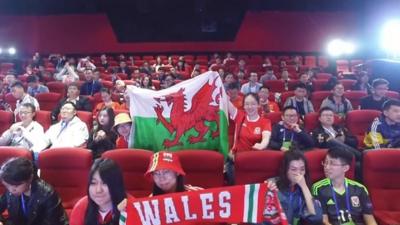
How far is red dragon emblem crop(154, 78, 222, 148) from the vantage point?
454 centimetres

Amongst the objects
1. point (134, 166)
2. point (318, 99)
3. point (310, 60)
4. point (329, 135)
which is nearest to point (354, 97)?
point (318, 99)

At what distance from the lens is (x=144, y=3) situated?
17203 mm

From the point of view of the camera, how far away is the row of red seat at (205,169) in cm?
390

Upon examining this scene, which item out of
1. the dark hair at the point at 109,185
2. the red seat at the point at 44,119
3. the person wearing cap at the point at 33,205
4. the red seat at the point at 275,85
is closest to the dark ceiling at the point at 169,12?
the red seat at the point at 275,85

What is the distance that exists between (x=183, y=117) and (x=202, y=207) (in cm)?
204

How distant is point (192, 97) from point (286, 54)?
1401 centimetres

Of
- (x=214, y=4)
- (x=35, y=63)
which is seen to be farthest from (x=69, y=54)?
(x=214, y=4)

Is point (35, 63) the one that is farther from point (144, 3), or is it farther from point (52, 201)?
point (52, 201)

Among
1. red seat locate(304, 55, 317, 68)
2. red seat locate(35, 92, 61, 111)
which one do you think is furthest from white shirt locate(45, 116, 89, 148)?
red seat locate(304, 55, 317, 68)

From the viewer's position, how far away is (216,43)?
59.6 feet

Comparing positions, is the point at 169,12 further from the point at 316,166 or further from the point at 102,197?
the point at 102,197

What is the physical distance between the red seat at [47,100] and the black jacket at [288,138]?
453 centimetres

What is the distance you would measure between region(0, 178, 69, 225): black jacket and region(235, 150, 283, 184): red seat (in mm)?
1573

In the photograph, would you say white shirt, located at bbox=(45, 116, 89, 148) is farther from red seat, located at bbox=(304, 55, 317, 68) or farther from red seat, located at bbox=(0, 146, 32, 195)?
red seat, located at bbox=(304, 55, 317, 68)
